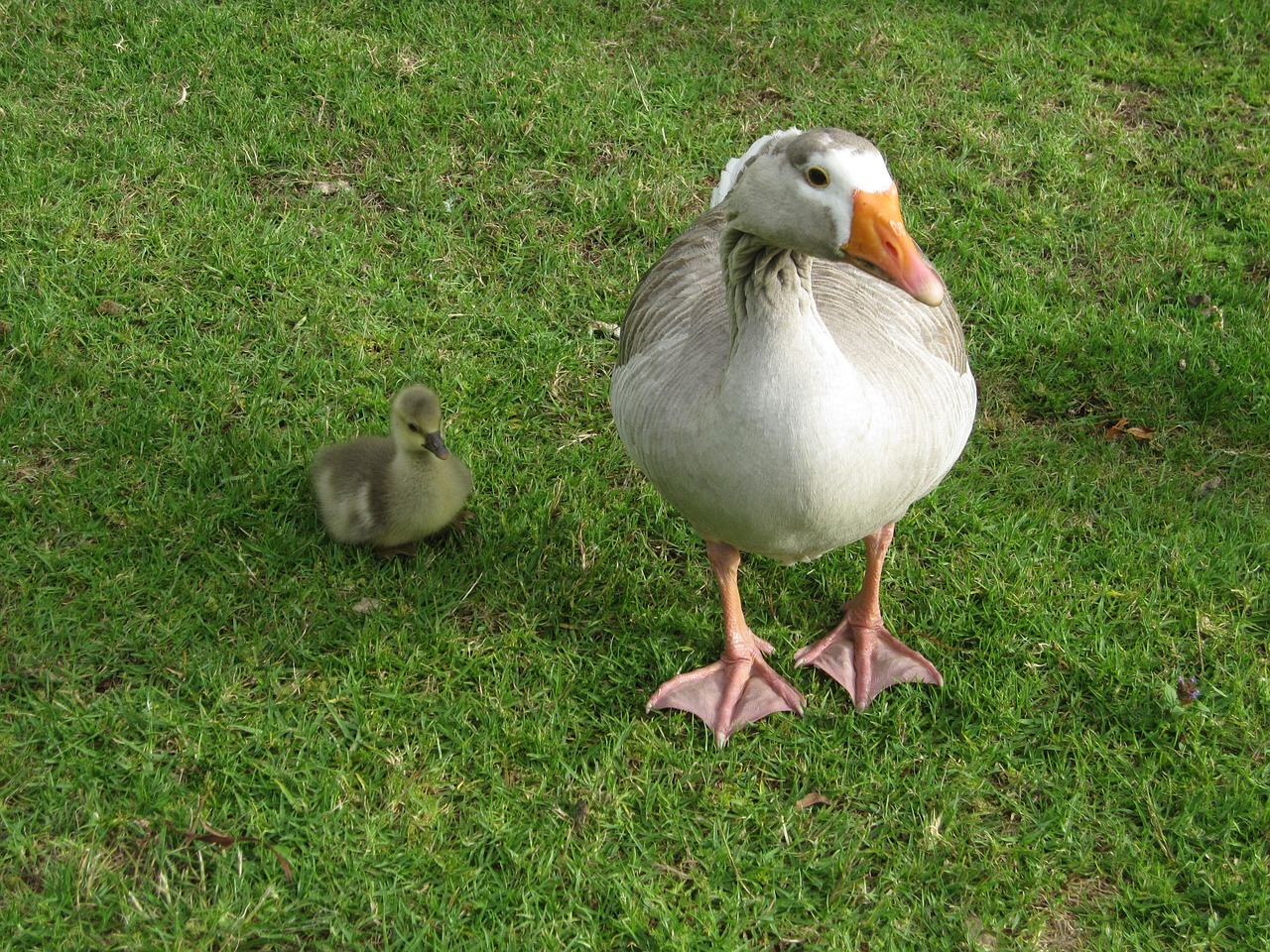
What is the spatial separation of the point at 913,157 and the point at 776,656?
288 cm

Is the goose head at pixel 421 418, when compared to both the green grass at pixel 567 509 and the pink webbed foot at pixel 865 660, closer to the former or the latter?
the green grass at pixel 567 509

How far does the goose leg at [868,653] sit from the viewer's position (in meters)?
3.52

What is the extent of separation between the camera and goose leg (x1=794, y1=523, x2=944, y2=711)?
11.5 ft

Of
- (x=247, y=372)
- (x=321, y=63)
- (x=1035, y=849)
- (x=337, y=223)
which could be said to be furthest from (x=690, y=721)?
(x=321, y=63)

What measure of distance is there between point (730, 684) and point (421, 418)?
1.30m

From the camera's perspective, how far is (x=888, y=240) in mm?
2375

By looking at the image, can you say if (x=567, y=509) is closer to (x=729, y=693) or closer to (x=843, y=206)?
(x=729, y=693)

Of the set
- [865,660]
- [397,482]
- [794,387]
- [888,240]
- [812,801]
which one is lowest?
[812,801]

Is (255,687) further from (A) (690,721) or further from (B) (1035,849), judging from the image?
(B) (1035,849)

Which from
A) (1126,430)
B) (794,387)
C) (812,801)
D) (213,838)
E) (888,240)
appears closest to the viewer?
(888,240)

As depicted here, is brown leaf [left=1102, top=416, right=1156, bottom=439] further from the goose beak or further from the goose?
the goose beak

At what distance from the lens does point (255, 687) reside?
3.42 metres

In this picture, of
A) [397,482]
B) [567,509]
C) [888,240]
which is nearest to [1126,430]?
[567,509]

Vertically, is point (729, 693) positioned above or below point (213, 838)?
above
